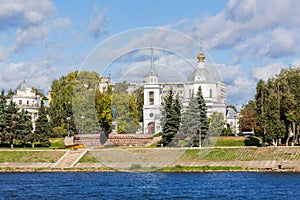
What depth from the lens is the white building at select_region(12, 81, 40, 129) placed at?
101938mm

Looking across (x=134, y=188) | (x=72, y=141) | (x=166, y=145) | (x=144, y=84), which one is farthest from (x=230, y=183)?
(x=144, y=84)

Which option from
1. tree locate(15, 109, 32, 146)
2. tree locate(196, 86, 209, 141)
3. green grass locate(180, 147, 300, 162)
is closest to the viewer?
green grass locate(180, 147, 300, 162)

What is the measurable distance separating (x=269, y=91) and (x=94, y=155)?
2072 cm

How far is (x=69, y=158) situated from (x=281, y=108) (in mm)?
20964

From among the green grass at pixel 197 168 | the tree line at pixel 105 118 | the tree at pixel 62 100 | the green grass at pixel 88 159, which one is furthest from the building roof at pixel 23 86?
the green grass at pixel 197 168

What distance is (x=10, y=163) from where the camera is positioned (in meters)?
64.4

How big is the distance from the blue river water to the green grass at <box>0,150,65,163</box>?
23.6ft

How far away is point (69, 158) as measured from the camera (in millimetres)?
63938

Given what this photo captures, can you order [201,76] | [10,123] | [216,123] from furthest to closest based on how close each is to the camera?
[201,76], [216,123], [10,123]

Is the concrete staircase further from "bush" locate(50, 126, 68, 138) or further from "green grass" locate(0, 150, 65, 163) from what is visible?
"bush" locate(50, 126, 68, 138)

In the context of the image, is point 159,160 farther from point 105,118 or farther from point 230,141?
point 230,141

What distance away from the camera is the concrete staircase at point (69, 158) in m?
62.2

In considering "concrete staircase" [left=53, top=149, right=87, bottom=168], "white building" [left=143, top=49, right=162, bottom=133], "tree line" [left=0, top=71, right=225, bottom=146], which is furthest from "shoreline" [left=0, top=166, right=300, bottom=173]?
"white building" [left=143, top=49, right=162, bottom=133]

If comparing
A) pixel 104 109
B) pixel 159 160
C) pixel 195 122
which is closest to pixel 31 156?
pixel 104 109
